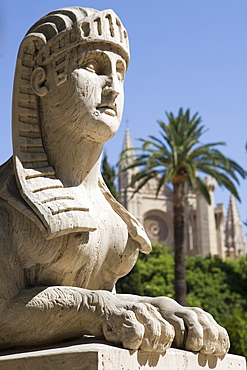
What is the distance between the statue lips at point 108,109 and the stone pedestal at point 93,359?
1224mm

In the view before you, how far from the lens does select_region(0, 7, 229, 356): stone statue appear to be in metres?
2.96

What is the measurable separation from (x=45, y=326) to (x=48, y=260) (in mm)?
322

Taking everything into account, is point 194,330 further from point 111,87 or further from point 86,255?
point 111,87

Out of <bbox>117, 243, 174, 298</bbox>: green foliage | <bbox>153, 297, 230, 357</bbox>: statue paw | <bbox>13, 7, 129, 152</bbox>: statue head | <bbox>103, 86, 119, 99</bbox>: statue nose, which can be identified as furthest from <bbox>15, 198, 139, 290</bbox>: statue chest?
<bbox>117, 243, 174, 298</bbox>: green foliage

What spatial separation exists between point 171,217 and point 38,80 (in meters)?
61.6

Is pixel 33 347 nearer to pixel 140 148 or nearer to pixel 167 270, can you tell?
pixel 140 148

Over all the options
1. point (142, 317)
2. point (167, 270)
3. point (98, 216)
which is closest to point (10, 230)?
point (98, 216)

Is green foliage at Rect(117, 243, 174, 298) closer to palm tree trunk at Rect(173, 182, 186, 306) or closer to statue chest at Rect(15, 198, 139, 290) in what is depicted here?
palm tree trunk at Rect(173, 182, 186, 306)

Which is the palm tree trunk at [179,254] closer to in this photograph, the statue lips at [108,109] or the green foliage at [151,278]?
the green foliage at [151,278]

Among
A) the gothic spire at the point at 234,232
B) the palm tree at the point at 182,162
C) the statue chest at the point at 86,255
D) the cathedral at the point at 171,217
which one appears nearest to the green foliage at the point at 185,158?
the palm tree at the point at 182,162

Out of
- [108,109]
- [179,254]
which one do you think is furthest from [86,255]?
[179,254]

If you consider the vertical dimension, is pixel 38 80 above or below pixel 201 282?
above

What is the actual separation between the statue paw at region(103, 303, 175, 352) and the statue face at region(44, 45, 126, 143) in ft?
3.19

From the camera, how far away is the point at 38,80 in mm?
3395
